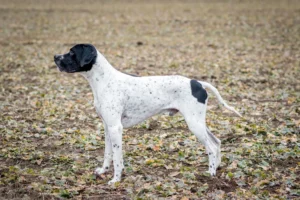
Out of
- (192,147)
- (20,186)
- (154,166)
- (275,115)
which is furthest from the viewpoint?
(275,115)

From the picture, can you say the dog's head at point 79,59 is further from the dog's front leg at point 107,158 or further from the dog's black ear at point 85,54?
the dog's front leg at point 107,158

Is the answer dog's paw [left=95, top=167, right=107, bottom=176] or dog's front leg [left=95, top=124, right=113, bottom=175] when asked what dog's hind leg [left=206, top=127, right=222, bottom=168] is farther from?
dog's paw [left=95, top=167, right=107, bottom=176]

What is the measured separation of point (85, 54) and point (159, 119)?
3.96 metres

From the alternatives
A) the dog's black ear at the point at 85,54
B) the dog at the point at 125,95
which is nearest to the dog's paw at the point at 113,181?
the dog at the point at 125,95

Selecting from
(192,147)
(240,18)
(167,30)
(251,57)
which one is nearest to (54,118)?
(192,147)

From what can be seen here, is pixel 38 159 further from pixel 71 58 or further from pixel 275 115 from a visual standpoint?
pixel 275 115

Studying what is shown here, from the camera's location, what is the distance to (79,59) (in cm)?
642

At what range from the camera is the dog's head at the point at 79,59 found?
252 inches

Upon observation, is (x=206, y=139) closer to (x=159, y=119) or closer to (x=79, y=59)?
(x=79, y=59)

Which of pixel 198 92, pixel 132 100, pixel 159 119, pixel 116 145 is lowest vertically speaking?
pixel 159 119

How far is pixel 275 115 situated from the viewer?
10039 mm

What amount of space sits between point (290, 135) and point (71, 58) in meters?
4.56

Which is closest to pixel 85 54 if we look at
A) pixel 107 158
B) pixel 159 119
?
pixel 107 158

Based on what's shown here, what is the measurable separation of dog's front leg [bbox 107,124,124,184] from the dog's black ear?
949 millimetres
